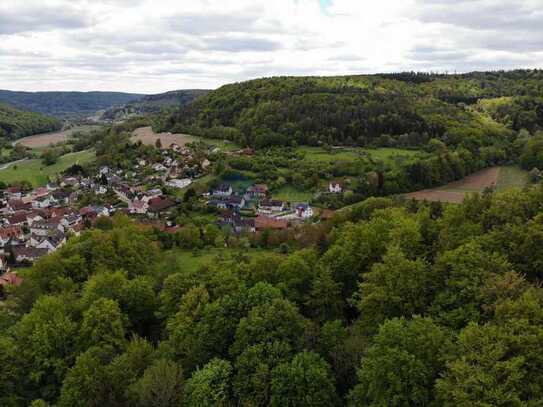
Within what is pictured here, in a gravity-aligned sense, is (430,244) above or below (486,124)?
below

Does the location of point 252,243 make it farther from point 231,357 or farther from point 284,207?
point 231,357

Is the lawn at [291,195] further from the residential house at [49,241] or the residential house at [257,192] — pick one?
the residential house at [49,241]

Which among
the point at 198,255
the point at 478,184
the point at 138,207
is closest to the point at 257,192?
the point at 138,207

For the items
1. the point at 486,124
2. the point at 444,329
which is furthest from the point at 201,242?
the point at 486,124

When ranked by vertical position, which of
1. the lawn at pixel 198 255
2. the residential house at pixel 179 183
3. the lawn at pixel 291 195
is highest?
the residential house at pixel 179 183

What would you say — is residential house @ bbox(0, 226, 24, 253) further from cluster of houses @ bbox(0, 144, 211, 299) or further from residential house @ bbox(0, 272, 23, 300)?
residential house @ bbox(0, 272, 23, 300)

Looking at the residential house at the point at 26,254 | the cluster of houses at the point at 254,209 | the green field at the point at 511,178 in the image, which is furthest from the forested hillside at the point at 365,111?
the residential house at the point at 26,254

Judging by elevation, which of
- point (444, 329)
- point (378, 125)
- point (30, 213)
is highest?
point (378, 125)
